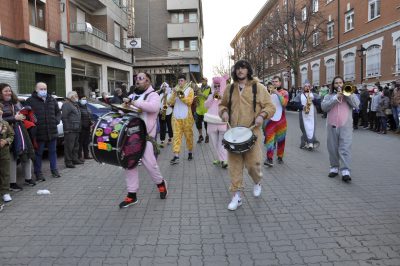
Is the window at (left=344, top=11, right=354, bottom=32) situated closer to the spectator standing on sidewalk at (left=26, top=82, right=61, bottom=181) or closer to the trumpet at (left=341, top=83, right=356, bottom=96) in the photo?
the trumpet at (left=341, top=83, right=356, bottom=96)

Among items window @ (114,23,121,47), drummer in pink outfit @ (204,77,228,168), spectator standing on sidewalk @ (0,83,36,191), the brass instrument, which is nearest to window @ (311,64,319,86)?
window @ (114,23,121,47)

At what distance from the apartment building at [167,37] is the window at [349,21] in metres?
18.9

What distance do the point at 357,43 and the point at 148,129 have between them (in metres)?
25.6

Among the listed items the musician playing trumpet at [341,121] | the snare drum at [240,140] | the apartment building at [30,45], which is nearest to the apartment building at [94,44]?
the apartment building at [30,45]

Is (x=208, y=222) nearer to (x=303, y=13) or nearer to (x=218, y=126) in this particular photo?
(x=218, y=126)

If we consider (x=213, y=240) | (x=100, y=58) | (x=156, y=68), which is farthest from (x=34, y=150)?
(x=156, y=68)

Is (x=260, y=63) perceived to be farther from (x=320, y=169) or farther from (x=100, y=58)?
(x=320, y=169)

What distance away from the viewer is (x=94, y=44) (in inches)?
923

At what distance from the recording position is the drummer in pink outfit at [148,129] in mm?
5762

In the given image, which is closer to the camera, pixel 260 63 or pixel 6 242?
pixel 6 242

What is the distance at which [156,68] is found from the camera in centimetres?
4556

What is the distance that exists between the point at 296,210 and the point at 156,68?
4147 centimetres

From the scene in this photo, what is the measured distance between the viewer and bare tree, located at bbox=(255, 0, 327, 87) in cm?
3206

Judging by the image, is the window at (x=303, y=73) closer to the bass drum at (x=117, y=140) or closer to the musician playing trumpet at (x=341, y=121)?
the musician playing trumpet at (x=341, y=121)
